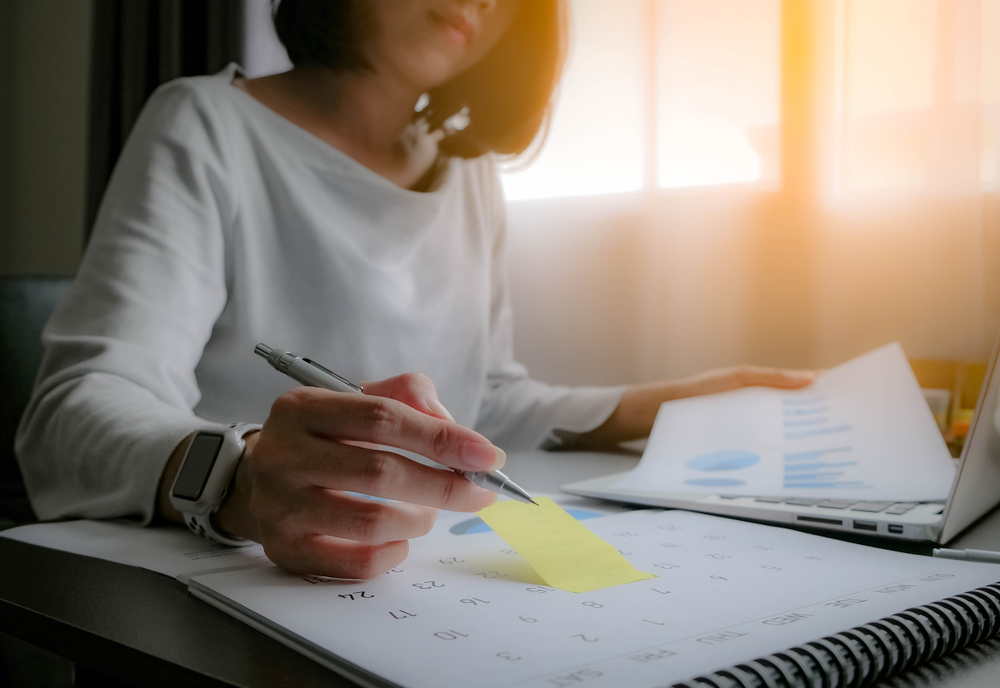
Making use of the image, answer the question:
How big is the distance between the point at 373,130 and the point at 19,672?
0.87 metres

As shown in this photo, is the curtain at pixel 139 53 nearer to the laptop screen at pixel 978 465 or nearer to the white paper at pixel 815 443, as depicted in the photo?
the white paper at pixel 815 443

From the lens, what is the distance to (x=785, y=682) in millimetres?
213

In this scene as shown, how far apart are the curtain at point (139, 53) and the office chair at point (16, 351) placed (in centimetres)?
106

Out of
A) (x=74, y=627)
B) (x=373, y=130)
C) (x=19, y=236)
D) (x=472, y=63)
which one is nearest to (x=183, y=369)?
(x=74, y=627)

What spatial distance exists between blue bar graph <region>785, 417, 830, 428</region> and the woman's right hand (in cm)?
47

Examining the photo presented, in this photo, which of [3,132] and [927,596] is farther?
[3,132]

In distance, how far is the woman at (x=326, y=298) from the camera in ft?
1.11

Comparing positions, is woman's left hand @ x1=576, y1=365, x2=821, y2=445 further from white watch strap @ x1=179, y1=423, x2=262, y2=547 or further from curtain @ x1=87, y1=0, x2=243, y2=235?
curtain @ x1=87, y1=0, x2=243, y2=235

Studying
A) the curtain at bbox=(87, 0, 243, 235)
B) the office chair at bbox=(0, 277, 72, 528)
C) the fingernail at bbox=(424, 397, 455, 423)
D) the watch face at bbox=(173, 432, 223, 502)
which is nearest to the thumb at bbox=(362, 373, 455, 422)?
the fingernail at bbox=(424, 397, 455, 423)

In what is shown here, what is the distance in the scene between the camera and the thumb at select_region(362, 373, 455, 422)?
38 centimetres

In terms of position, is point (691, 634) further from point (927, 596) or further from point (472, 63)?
point (472, 63)

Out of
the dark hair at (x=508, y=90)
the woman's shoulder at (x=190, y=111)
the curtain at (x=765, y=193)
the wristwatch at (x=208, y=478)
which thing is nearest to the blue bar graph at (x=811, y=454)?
the wristwatch at (x=208, y=478)

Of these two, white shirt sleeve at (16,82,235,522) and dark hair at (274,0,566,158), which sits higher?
dark hair at (274,0,566,158)

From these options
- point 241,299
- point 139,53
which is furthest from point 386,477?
point 139,53
